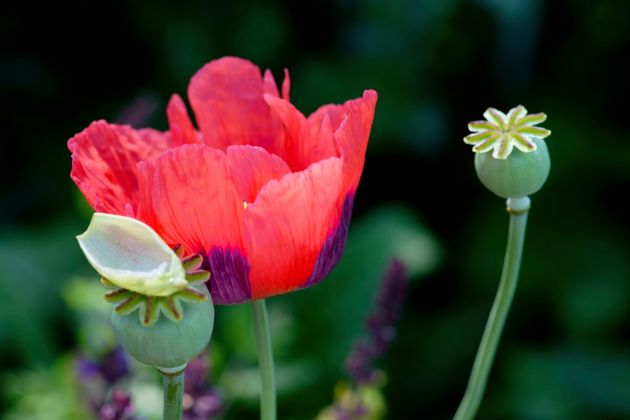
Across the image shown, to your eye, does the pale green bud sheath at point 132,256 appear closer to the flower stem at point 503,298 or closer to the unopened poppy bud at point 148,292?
the unopened poppy bud at point 148,292

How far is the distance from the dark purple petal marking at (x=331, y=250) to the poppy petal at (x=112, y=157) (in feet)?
0.32

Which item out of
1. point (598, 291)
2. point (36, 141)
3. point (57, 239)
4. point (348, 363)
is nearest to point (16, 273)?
point (57, 239)

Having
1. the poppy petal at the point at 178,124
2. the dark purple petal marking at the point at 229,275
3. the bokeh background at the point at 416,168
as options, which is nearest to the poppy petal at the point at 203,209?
the dark purple petal marking at the point at 229,275

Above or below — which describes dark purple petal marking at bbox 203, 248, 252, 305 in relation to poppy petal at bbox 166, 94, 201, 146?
below

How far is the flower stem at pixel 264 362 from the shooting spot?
0.52 m

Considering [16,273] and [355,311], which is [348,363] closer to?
[355,311]

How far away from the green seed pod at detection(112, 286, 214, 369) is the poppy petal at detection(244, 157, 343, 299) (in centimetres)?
8

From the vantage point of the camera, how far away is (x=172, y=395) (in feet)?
1.55

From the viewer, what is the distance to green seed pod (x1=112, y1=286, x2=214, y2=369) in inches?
17.3

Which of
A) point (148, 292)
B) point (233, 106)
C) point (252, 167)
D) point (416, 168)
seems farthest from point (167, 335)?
point (416, 168)

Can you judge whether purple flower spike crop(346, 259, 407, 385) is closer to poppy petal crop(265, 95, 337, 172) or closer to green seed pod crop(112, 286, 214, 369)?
poppy petal crop(265, 95, 337, 172)

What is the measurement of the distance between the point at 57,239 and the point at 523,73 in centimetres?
86

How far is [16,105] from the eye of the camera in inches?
81.8

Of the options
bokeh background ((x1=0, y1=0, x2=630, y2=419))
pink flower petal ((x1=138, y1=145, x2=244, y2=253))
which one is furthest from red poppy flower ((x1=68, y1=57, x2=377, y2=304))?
bokeh background ((x1=0, y1=0, x2=630, y2=419))
